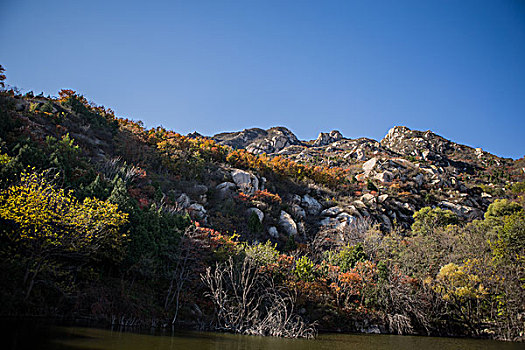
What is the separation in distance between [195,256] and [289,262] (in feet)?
19.4

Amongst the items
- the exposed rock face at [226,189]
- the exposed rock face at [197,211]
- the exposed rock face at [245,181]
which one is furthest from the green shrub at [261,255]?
the exposed rock face at [245,181]

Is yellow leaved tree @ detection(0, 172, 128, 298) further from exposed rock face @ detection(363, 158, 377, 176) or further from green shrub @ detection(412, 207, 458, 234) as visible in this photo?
exposed rock face @ detection(363, 158, 377, 176)

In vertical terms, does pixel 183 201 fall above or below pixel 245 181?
below

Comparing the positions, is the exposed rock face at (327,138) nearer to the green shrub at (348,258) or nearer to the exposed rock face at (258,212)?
the exposed rock face at (258,212)

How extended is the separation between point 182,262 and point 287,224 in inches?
612

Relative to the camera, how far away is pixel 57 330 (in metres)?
9.39

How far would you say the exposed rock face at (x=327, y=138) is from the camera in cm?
9616

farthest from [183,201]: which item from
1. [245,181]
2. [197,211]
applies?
[245,181]

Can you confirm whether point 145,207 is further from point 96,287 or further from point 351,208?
point 351,208

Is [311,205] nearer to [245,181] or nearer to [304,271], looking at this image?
[245,181]

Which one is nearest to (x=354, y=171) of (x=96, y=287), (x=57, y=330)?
(x=96, y=287)

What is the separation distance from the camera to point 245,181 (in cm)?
3512

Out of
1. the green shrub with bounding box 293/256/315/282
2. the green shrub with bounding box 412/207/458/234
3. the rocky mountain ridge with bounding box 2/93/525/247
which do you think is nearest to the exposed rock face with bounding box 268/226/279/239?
the rocky mountain ridge with bounding box 2/93/525/247

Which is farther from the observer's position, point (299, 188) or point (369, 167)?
point (369, 167)
